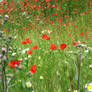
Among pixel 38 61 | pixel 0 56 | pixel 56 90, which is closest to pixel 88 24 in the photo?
pixel 38 61

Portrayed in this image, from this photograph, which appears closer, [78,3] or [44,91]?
[44,91]

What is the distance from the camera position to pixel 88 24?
3.90 metres

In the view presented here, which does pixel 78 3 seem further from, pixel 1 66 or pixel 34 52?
pixel 1 66

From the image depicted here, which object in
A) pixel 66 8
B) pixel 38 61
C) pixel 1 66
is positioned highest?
pixel 66 8

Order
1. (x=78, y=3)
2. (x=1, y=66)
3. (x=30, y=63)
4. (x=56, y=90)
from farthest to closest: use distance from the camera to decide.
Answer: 1. (x=78, y=3)
2. (x=30, y=63)
3. (x=56, y=90)
4. (x=1, y=66)

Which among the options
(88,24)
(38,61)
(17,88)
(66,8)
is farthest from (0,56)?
(66,8)

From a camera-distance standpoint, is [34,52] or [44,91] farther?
[34,52]

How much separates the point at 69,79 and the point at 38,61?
0.47m

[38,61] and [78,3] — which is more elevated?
[78,3]

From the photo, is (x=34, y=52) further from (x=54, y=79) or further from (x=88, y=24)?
(x=88, y=24)

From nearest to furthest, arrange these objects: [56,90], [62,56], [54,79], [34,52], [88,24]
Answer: [56,90]
[54,79]
[62,56]
[34,52]
[88,24]

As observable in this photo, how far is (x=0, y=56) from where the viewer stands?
1059 mm

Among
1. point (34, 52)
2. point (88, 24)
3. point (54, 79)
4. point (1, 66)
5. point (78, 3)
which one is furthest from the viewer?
point (78, 3)

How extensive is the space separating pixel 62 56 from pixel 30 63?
1.31ft
